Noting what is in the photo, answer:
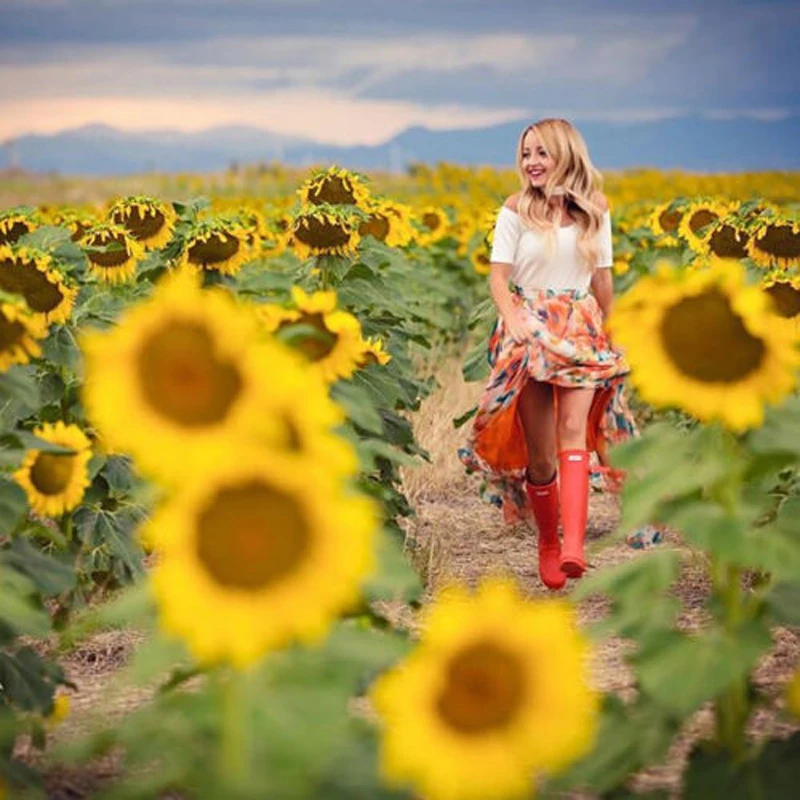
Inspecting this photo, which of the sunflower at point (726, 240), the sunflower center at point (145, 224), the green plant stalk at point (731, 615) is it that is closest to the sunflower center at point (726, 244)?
the sunflower at point (726, 240)

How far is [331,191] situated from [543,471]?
4.22 ft

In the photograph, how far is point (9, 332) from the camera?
2.91m

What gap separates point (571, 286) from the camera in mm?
6105

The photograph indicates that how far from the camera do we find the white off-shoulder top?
6070 millimetres

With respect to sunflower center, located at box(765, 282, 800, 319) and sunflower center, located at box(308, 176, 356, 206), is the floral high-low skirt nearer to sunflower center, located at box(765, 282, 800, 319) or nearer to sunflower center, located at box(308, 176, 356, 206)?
sunflower center, located at box(308, 176, 356, 206)

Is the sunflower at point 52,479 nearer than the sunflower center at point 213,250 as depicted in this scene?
Yes

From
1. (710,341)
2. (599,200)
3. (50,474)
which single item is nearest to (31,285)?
(50,474)

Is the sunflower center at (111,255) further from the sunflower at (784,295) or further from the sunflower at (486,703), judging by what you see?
the sunflower at (486,703)

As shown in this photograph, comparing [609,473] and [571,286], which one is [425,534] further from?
[571,286]

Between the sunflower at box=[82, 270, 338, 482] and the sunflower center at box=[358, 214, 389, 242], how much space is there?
435 centimetres

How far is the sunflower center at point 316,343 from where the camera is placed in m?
3.02

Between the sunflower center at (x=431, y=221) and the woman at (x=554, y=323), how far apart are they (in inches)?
237

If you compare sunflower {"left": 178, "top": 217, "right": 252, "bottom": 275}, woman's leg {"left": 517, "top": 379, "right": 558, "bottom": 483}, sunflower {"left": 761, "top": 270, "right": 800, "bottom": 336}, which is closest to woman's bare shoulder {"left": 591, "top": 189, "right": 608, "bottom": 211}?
woman's leg {"left": 517, "top": 379, "right": 558, "bottom": 483}

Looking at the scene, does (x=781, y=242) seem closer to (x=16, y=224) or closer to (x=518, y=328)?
(x=518, y=328)
